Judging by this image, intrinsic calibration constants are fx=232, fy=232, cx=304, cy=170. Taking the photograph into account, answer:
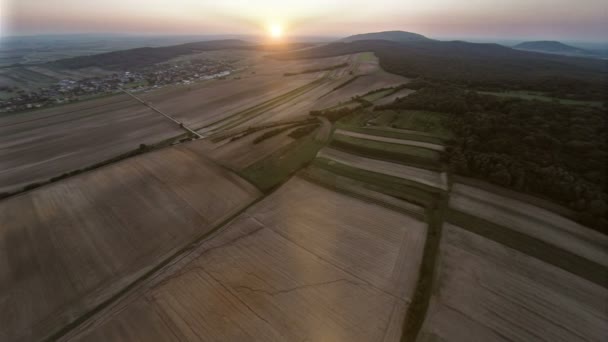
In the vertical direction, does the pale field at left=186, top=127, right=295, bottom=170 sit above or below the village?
below

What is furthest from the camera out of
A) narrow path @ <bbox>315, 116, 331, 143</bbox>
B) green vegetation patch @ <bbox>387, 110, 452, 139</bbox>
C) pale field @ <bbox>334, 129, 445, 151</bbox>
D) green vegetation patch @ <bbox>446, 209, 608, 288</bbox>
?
narrow path @ <bbox>315, 116, 331, 143</bbox>

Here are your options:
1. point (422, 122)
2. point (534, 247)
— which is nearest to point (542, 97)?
point (422, 122)

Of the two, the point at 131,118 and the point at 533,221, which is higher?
the point at 131,118

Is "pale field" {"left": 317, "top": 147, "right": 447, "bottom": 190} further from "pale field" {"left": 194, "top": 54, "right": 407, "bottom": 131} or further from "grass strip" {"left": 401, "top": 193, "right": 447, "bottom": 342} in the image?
"pale field" {"left": 194, "top": 54, "right": 407, "bottom": 131}

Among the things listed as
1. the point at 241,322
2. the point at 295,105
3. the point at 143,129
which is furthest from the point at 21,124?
the point at 241,322

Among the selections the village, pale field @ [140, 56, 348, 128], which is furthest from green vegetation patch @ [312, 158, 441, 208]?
the village

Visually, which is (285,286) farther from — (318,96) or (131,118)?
(318,96)

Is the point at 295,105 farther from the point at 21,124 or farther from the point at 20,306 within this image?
the point at 21,124
